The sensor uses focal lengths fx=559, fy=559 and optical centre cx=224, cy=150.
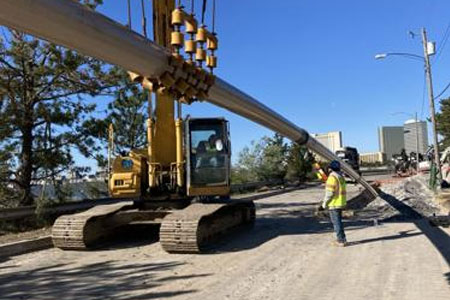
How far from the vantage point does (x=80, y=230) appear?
11.8 metres

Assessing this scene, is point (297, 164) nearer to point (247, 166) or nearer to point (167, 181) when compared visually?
point (247, 166)

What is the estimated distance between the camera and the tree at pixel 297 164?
47938 mm

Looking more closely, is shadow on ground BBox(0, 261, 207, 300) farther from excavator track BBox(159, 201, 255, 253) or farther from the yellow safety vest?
the yellow safety vest

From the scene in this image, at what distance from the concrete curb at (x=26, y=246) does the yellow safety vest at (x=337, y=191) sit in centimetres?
652

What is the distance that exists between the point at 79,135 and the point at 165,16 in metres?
9.31

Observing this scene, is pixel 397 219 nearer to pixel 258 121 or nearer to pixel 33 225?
pixel 258 121

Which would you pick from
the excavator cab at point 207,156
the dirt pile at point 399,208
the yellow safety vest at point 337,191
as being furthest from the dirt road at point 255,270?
the dirt pile at point 399,208

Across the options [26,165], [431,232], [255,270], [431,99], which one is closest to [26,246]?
[255,270]

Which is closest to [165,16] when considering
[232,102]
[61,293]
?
[232,102]

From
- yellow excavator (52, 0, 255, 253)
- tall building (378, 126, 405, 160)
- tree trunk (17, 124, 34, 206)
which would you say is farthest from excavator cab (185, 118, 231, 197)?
tall building (378, 126, 405, 160)

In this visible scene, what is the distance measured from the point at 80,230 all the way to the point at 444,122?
64.6 metres

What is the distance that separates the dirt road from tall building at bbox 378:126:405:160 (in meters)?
99.1

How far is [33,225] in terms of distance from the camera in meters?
16.0

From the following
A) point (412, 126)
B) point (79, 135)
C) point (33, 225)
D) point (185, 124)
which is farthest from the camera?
point (412, 126)
